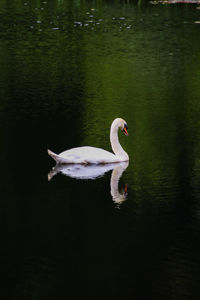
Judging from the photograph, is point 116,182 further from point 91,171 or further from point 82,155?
point 82,155

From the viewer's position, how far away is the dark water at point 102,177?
8375mm

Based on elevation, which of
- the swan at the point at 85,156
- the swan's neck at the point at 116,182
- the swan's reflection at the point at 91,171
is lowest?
the swan's neck at the point at 116,182

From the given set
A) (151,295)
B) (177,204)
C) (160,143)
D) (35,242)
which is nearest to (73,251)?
(35,242)

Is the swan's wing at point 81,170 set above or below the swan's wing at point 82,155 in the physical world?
below

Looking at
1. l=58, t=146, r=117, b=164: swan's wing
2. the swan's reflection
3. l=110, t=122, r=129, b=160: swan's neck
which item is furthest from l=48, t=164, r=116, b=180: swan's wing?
l=110, t=122, r=129, b=160: swan's neck

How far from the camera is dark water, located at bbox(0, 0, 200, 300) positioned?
330 inches

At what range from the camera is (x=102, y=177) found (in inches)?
467

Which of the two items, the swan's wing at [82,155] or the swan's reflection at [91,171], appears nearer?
the swan's reflection at [91,171]

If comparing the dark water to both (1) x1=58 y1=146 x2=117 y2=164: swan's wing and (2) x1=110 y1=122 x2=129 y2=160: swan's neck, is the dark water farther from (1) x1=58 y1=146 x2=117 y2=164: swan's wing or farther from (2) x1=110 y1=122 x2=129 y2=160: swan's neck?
(1) x1=58 y1=146 x2=117 y2=164: swan's wing

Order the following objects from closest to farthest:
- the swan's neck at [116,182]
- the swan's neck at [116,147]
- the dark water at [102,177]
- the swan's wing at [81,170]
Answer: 1. the dark water at [102,177]
2. the swan's neck at [116,182]
3. the swan's wing at [81,170]
4. the swan's neck at [116,147]

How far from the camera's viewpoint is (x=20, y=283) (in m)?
8.19

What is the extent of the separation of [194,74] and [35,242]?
1329 cm

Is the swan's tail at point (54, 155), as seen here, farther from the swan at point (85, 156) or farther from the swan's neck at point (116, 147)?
the swan's neck at point (116, 147)

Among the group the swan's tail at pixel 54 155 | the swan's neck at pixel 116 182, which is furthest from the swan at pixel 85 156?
the swan's neck at pixel 116 182
